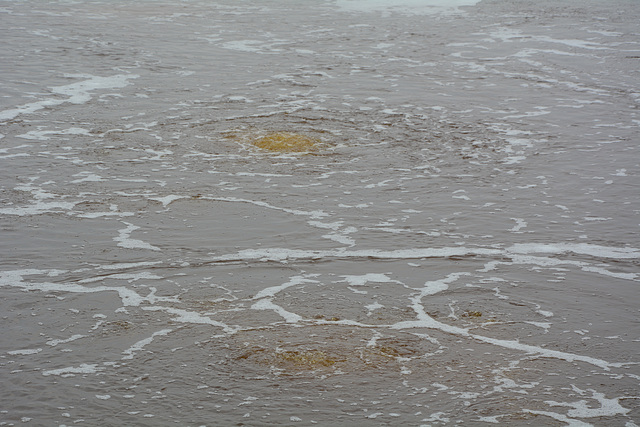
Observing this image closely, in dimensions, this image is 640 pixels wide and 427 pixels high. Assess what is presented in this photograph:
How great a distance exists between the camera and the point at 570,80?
11570 mm

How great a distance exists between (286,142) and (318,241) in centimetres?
254

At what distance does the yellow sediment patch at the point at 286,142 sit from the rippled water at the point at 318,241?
0.08 m

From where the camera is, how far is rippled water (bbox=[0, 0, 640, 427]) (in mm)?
4273

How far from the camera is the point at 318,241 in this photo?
6.18 metres

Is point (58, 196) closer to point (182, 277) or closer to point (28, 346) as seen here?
point (182, 277)

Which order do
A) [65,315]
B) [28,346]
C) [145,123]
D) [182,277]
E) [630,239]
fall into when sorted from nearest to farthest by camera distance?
[28,346], [65,315], [182,277], [630,239], [145,123]

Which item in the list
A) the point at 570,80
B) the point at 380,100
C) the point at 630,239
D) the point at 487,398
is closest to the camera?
the point at 487,398

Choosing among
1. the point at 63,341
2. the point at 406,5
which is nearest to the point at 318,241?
the point at 63,341

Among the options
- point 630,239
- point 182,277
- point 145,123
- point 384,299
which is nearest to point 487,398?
point 384,299

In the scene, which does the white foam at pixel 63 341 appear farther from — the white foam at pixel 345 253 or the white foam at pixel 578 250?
the white foam at pixel 578 250

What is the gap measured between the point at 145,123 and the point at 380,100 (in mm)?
2885

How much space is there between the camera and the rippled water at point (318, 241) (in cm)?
427

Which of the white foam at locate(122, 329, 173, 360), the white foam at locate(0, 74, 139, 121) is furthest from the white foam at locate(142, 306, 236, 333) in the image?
the white foam at locate(0, 74, 139, 121)

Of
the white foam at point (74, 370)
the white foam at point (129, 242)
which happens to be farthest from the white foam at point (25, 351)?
the white foam at point (129, 242)
